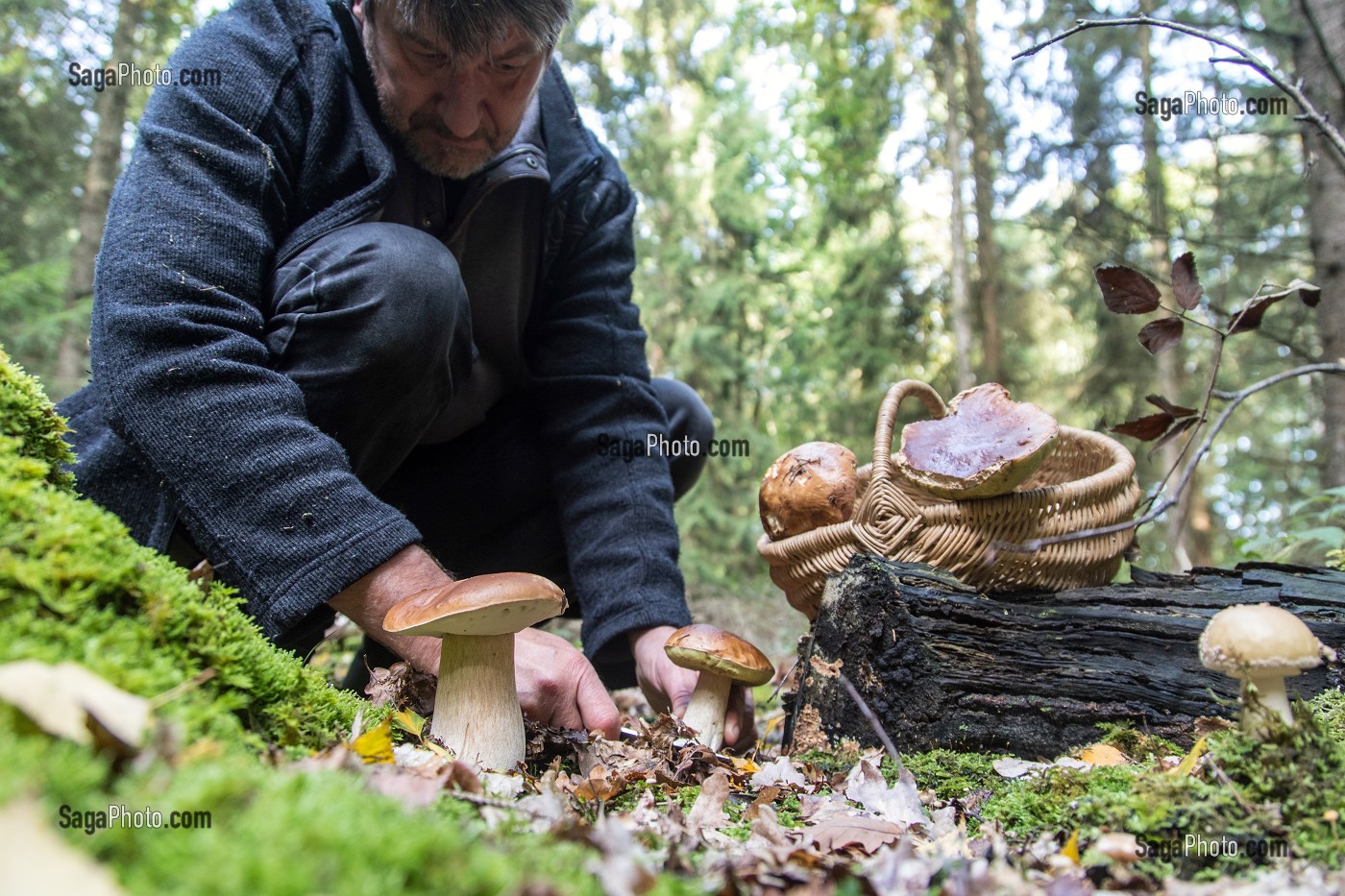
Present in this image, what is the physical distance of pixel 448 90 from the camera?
2611mm

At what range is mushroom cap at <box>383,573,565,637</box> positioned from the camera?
1686mm

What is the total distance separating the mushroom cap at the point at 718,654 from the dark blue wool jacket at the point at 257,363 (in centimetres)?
44

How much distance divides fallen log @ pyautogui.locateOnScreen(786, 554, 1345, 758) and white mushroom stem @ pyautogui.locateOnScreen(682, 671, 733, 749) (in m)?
0.36

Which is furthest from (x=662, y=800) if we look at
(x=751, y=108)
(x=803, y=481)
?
(x=751, y=108)

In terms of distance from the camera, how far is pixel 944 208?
10695 millimetres

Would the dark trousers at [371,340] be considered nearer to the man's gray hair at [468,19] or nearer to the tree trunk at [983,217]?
the man's gray hair at [468,19]

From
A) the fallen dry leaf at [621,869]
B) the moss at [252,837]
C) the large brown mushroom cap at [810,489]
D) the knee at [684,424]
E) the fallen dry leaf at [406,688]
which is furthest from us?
the knee at [684,424]

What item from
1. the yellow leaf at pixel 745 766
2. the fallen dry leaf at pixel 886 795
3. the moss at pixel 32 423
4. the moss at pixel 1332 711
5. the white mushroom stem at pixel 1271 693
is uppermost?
the moss at pixel 32 423

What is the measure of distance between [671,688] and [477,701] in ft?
2.76

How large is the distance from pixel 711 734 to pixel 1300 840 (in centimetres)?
145

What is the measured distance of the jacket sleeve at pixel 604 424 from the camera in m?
2.85

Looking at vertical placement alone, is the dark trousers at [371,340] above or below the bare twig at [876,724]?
above

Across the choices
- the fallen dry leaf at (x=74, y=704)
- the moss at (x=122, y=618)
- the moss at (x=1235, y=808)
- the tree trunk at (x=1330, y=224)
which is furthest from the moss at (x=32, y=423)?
the tree trunk at (x=1330, y=224)

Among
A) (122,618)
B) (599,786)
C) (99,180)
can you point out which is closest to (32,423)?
(122,618)
